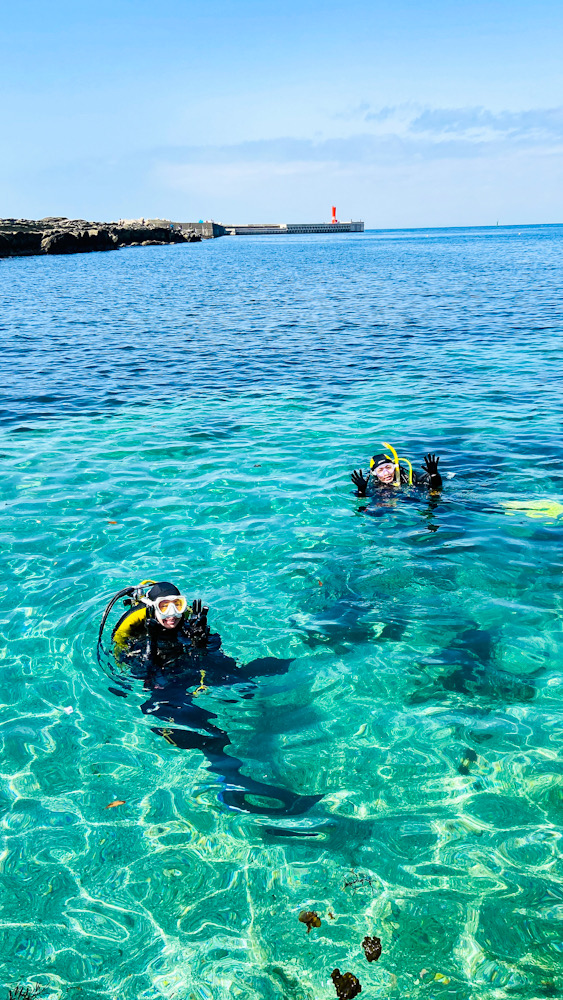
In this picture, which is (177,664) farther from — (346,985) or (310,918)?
(346,985)

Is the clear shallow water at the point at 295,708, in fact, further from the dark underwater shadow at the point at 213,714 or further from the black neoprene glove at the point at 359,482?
the black neoprene glove at the point at 359,482

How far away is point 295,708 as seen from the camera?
633 centimetres

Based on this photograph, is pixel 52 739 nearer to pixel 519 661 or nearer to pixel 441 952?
pixel 441 952

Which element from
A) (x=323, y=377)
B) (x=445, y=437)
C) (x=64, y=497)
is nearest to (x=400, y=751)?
(x=64, y=497)

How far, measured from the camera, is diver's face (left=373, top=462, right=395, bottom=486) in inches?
397

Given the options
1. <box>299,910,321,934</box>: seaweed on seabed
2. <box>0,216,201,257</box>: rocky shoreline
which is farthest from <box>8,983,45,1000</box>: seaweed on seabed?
<box>0,216,201,257</box>: rocky shoreline

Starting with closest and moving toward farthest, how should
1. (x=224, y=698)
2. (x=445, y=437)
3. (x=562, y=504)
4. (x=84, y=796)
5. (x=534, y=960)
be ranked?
(x=534, y=960) < (x=84, y=796) < (x=224, y=698) < (x=562, y=504) < (x=445, y=437)

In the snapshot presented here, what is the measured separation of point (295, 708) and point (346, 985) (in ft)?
8.47

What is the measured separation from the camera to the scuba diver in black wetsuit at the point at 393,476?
1010cm

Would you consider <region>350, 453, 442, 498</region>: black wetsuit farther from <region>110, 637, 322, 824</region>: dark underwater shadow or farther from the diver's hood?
the diver's hood

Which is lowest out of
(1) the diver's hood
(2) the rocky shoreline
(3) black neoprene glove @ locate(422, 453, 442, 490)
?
(1) the diver's hood

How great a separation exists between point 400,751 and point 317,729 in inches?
30.3

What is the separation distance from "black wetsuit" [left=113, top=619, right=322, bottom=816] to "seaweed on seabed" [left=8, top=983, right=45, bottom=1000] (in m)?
1.79

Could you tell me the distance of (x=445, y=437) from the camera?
1336cm
